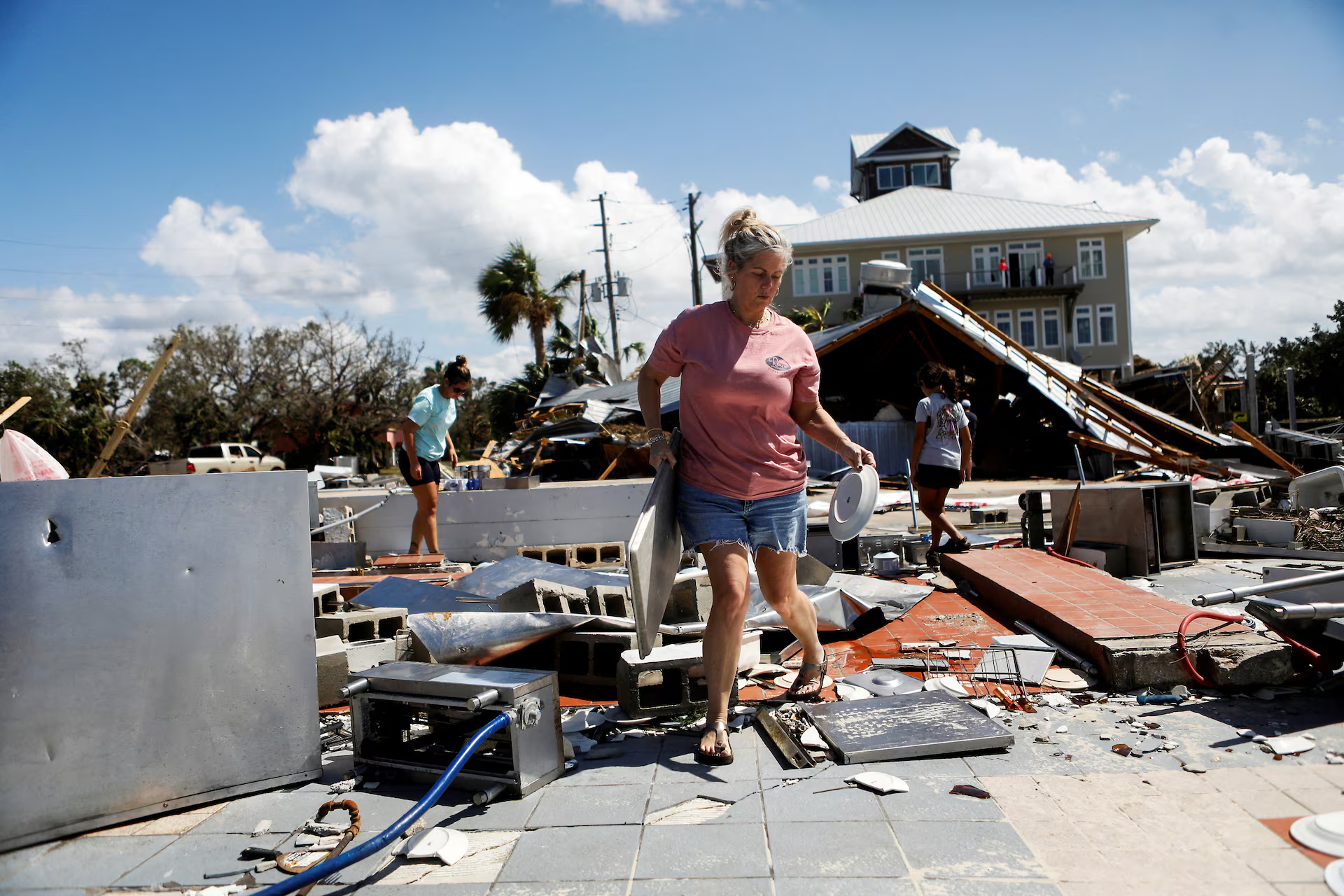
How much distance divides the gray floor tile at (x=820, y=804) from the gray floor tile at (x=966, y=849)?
119 mm

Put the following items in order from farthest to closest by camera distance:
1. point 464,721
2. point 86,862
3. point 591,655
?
point 591,655
point 464,721
point 86,862

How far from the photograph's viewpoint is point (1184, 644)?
3664mm

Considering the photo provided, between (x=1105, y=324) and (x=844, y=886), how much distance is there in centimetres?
4582

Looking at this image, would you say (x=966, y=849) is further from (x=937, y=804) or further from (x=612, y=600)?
(x=612, y=600)

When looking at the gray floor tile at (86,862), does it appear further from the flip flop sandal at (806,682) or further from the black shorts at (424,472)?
the black shorts at (424,472)

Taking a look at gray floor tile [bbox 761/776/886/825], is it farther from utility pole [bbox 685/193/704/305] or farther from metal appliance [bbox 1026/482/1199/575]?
utility pole [bbox 685/193/704/305]

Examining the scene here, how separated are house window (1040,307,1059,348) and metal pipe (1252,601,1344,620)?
43080 mm

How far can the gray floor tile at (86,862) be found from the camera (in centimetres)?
228

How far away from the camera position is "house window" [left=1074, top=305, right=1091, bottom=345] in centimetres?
4247

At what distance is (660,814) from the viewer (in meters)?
2.58

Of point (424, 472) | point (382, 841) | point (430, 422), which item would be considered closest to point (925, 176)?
point (430, 422)

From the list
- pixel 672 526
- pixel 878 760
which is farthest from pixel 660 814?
pixel 672 526

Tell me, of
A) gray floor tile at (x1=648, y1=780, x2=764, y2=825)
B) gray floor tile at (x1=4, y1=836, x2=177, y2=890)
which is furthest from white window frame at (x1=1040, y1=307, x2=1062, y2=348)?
gray floor tile at (x1=4, y1=836, x2=177, y2=890)

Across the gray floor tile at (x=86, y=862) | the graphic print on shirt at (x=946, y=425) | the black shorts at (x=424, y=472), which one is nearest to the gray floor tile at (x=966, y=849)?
the gray floor tile at (x=86, y=862)
